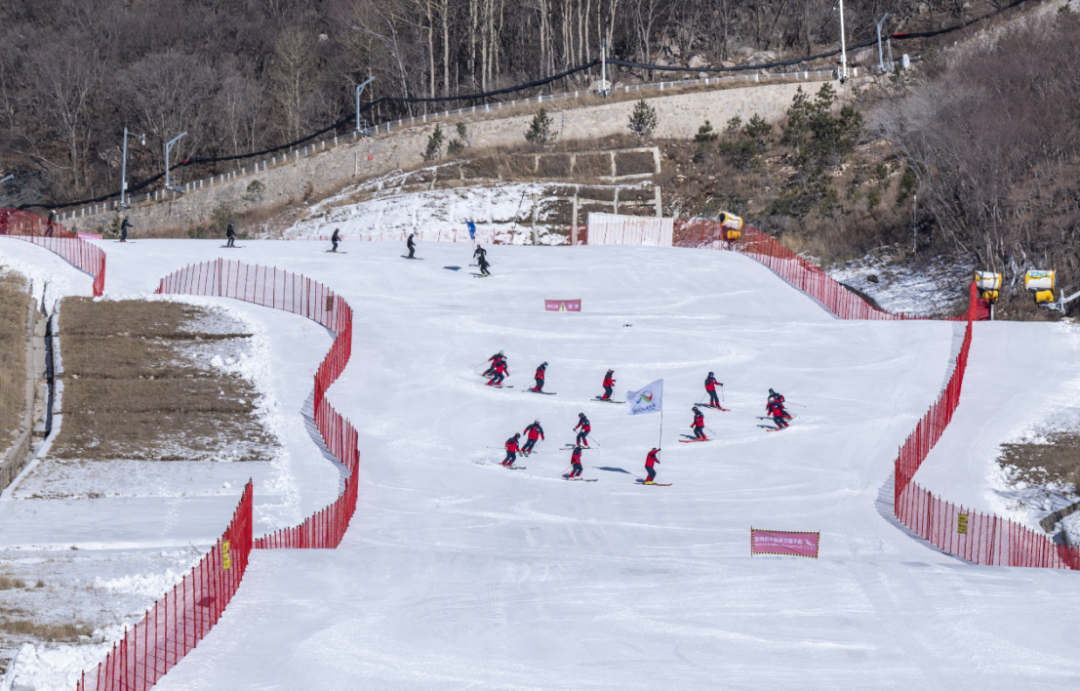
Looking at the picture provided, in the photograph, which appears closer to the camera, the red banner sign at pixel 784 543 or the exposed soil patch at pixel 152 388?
the red banner sign at pixel 784 543

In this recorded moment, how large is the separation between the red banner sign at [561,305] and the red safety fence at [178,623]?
23050 millimetres

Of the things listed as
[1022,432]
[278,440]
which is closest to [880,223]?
[1022,432]

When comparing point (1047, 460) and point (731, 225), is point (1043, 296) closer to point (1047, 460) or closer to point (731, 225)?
point (1047, 460)

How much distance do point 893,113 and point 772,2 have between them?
4501 cm

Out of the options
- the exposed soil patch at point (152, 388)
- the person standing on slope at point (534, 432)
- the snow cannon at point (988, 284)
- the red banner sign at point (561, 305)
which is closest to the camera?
the person standing on slope at point (534, 432)

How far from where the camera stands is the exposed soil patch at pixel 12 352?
28.5 meters

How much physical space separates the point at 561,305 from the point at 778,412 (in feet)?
40.3

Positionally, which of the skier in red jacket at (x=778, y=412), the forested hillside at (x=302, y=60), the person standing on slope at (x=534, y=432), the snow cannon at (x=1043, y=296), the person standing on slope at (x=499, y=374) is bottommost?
the person standing on slope at (x=534, y=432)

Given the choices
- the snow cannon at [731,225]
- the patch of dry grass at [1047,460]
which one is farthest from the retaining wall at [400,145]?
the patch of dry grass at [1047,460]

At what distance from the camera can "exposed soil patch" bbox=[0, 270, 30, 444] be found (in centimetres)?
2853

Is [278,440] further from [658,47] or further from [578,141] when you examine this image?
[658,47]

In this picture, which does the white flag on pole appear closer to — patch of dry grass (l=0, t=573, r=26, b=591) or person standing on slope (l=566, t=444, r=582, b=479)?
person standing on slope (l=566, t=444, r=582, b=479)

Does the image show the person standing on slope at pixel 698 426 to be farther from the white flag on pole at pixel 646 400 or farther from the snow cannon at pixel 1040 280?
the snow cannon at pixel 1040 280

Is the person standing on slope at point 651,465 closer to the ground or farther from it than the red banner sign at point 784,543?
farther from it
